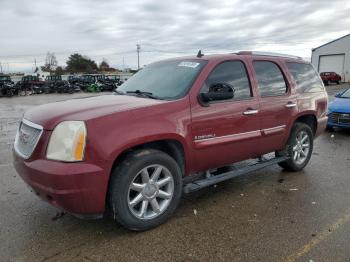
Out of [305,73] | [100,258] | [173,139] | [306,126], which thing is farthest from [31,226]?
[305,73]

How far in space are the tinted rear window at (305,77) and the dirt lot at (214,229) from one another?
1.53 m

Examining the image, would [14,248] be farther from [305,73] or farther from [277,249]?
[305,73]

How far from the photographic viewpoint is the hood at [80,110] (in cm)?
328

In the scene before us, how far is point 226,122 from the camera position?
4.19 m

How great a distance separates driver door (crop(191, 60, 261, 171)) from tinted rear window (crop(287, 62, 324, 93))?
123cm

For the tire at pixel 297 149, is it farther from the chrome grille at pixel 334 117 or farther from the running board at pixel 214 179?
the chrome grille at pixel 334 117

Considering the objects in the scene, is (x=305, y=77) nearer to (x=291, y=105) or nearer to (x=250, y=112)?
(x=291, y=105)

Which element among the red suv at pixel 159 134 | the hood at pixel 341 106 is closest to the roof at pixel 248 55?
the red suv at pixel 159 134

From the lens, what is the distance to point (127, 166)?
3344mm

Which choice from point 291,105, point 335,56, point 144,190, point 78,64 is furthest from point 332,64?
point 78,64

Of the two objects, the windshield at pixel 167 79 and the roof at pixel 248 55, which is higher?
the roof at pixel 248 55

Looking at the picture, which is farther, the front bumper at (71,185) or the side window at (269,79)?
the side window at (269,79)

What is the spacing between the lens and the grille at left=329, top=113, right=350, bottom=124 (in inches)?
350

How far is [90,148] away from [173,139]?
959 mm
